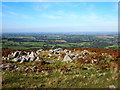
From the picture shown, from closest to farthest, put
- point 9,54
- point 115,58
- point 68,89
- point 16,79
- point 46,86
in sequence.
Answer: point 68,89
point 46,86
point 16,79
point 115,58
point 9,54

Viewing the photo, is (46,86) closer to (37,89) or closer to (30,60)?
(37,89)

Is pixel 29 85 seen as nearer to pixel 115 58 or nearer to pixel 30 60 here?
pixel 30 60

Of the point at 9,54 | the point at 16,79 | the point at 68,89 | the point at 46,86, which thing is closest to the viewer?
the point at 68,89

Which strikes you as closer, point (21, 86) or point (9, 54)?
point (21, 86)

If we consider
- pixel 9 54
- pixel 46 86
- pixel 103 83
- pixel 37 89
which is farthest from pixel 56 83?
pixel 9 54

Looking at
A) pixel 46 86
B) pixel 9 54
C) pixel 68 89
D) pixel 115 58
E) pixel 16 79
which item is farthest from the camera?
pixel 9 54

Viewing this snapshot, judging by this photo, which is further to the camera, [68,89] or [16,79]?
[16,79]

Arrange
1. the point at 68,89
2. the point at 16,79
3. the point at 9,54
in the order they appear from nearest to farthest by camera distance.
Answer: the point at 68,89
the point at 16,79
the point at 9,54

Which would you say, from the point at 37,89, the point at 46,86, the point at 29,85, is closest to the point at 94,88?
the point at 46,86
